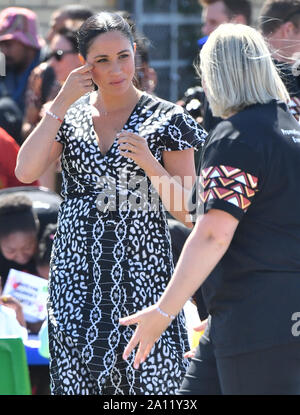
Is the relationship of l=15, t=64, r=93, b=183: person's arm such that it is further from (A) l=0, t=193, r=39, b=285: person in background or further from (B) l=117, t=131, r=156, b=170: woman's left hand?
(A) l=0, t=193, r=39, b=285: person in background

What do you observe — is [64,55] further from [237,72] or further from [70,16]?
[237,72]

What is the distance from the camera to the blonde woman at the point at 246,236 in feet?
8.80

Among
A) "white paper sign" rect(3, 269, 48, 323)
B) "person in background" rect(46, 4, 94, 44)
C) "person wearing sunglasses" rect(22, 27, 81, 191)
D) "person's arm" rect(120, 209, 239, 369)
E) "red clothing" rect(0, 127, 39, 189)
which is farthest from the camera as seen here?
"person in background" rect(46, 4, 94, 44)

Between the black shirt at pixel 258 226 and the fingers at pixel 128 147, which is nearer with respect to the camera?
the black shirt at pixel 258 226

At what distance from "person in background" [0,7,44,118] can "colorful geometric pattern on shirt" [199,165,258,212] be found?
4332mm

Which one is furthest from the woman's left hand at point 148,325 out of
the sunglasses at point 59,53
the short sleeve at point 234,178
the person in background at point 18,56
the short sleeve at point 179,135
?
the person in background at point 18,56

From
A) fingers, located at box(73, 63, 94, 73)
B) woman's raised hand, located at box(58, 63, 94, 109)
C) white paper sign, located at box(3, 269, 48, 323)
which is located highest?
fingers, located at box(73, 63, 94, 73)

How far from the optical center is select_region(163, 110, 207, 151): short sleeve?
3406 mm

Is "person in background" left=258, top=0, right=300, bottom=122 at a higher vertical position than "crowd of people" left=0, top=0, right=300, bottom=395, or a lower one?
higher

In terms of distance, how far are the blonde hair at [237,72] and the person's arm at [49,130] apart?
2.45 feet

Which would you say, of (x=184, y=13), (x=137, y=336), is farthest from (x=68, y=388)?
(x=184, y=13)

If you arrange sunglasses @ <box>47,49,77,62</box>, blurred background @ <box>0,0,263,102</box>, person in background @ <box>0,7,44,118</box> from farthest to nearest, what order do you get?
blurred background @ <box>0,0,263,102</box> < person in background @ <box>0,7,44,118</box> < sunglasses @ <box>47,49,77,62</box>

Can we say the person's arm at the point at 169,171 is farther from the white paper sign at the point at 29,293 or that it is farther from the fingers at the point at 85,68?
the white paper sign at the point at 29,293

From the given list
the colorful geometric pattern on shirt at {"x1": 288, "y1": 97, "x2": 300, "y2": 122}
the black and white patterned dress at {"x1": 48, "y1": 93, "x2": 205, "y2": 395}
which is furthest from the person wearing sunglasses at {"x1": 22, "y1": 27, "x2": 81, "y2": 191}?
the black and white patterned dress at {"x1": 48, "y1": 93, "x2": 205, "y2": 395}
